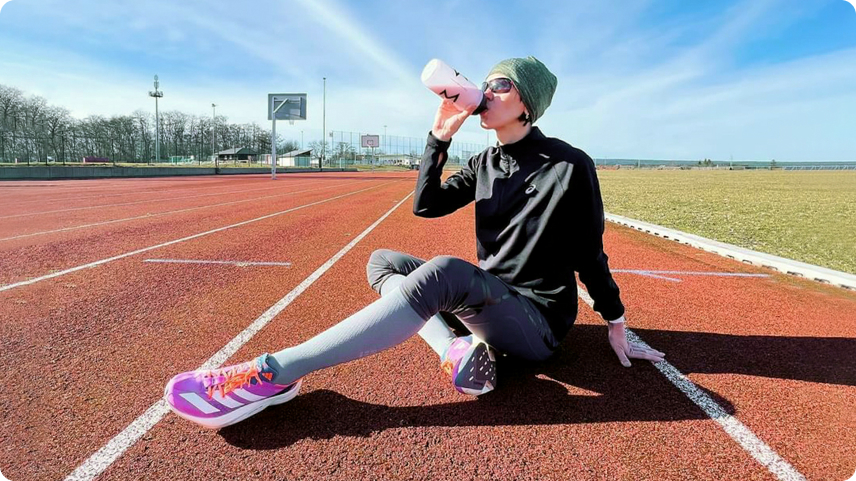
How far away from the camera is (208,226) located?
A: 7.63m

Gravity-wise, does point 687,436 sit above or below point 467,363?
below

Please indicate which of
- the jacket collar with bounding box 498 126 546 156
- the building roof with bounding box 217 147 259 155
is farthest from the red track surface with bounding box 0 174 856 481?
the building roof with bounding box 217 147 259 155

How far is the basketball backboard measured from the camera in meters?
41.7

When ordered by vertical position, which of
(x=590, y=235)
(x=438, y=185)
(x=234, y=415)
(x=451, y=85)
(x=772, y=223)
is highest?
(x=451, y=85)

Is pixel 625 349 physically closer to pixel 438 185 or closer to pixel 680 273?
pixel 438 185

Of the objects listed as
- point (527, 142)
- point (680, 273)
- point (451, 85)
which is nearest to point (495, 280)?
point (527, 142)

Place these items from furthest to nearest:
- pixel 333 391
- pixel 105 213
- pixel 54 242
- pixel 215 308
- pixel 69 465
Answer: pixel 105 213 → pixel 54 242 → pixel 215 308 → pixel 333 391 → pixel 69 465

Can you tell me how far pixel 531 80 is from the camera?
204cm

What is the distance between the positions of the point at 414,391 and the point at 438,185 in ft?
3.56

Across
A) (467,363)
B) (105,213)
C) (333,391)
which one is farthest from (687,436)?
(105,213)

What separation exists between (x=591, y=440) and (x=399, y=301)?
101cm

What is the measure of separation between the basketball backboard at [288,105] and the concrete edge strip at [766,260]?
41127 millimetres

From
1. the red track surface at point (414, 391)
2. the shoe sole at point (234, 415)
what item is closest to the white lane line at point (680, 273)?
the red track surface at point (414, 391)

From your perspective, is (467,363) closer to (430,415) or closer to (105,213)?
(430,415)
